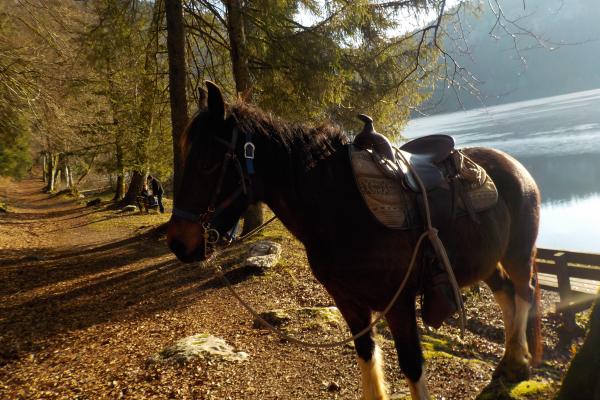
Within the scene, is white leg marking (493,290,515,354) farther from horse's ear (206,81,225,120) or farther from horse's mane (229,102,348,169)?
Answer: horse's ear (206,81,225,120)

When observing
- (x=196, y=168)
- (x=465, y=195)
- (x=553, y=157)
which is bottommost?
(x=553, y=157)

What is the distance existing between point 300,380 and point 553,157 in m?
28.0

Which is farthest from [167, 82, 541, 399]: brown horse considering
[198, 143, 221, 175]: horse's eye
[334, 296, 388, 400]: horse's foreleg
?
[334, 296, 388, 400]: horse's foreleg

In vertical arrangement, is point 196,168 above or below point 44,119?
below

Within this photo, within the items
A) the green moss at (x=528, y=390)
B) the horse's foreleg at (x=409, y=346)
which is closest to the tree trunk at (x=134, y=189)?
the horse's foreleg at (x=409, y=346)

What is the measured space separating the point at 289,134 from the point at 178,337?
3.79m

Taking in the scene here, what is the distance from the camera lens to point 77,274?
8406 millimetres

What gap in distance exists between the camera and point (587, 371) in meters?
1.49

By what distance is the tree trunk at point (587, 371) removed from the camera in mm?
1464

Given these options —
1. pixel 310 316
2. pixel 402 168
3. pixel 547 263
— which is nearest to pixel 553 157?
pixel 547 263

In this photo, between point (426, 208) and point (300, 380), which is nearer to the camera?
point (426, 208)

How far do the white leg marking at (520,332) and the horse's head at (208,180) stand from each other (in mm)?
2719

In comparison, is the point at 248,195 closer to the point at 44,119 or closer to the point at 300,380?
the point at 300,380

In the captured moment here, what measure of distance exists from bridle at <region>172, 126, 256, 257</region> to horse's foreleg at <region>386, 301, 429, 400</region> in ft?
3.84
